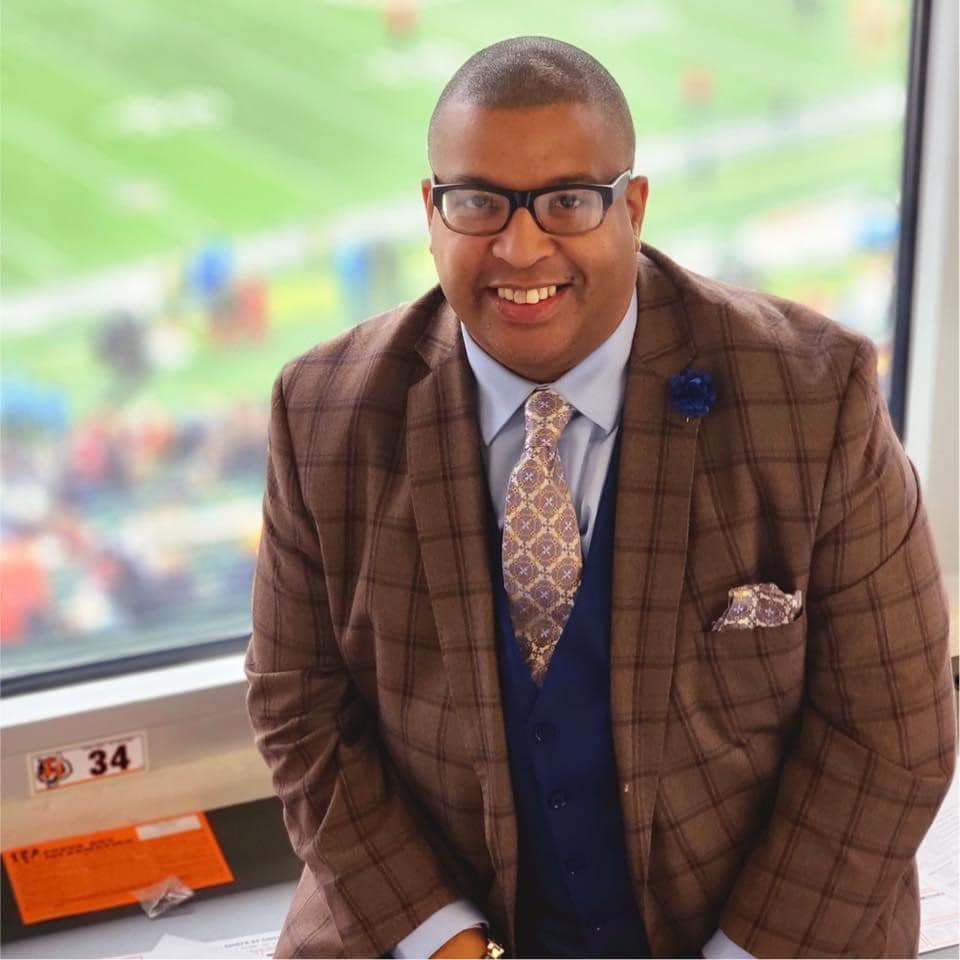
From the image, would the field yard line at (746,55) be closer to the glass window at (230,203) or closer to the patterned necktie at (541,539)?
the glass window at (230,203)

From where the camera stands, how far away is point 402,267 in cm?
249

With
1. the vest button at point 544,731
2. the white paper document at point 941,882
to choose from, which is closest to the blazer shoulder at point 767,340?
the vest button at point 544,731

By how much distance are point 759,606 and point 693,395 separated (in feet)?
0.80

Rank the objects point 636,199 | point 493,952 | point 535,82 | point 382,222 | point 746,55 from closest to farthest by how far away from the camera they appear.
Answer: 1. point 535,82
2. point 636,199
3. point 493,952
4. point 382,222
5. point 746,55

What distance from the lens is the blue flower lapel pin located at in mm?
1604

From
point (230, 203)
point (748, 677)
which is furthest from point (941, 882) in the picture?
point (230, 203)

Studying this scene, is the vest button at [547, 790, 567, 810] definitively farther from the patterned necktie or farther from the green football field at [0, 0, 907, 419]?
the green football field at [0, 0, 907, 419]

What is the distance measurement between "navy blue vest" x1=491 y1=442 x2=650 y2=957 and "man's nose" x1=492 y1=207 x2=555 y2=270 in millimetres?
262

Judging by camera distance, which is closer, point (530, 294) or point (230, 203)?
point (530, 294)

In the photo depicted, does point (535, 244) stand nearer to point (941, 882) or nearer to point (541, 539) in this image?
point (541, 539)

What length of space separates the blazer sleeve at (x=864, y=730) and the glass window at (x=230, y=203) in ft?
3.50

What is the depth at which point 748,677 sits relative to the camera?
1.66 metres

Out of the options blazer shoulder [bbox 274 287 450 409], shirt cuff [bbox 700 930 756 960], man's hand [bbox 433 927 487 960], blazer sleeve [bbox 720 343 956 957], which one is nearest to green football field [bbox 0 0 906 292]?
blazer shoulder [bbox 274 287 450 409]

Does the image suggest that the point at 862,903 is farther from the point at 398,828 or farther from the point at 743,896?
the point at 398,828
